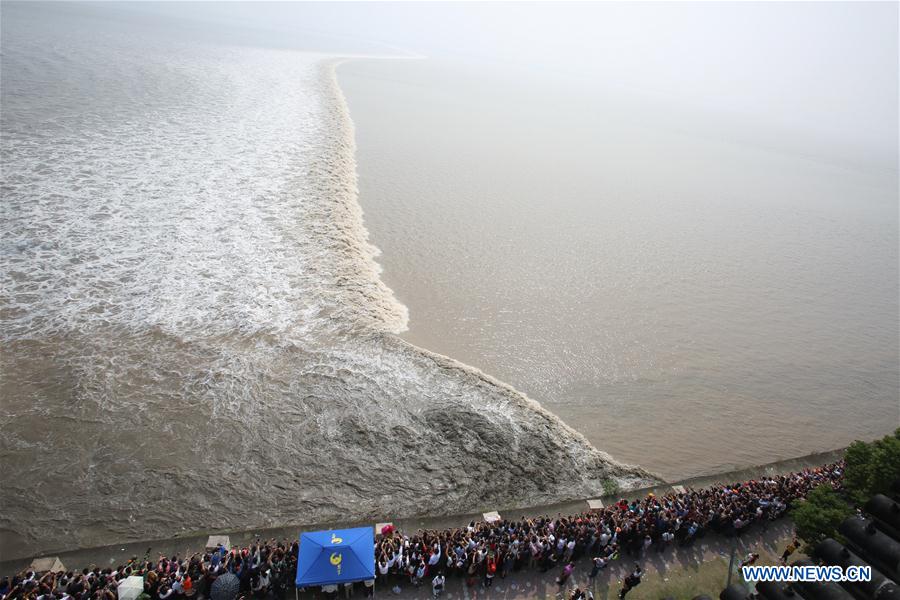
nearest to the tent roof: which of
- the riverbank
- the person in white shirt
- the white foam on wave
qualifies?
the riverbank

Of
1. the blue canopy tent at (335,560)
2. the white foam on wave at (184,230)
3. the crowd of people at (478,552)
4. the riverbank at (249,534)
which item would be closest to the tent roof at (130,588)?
the crowd of people at (478,552)

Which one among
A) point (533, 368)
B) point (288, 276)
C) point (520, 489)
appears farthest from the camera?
point (288, 276)

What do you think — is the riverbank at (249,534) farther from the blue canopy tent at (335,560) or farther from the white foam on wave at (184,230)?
the white foam on wave at (184,230)

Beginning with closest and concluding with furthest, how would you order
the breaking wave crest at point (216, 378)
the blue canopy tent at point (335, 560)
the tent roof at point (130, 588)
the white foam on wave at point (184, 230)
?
1. the tent roof at point (130, 588)
2. the blue canopy tent at point (335, 560)
3. the breaking wave crest at point (216, 378)
4. the white foam on wave at point (184, 230)

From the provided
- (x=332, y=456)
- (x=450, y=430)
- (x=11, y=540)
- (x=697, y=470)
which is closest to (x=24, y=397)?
(x=11, y=540)

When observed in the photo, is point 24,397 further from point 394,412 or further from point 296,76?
point 296,76

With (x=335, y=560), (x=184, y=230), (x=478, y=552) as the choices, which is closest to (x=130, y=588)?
(x=335, y=560)
